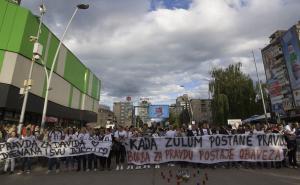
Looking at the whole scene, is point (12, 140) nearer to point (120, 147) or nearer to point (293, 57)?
point (120, 147)

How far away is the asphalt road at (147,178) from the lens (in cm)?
1073

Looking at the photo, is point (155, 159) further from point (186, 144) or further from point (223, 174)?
point (223, 174)

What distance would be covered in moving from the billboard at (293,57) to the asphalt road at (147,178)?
38.0m

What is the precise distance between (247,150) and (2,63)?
2340 centimetres

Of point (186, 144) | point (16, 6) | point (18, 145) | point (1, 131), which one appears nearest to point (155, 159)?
point (186, 144)

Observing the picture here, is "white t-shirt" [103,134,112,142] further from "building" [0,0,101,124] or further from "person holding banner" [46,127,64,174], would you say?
"building" [0,0,101,124]

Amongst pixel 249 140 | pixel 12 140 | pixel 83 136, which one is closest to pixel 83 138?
pixel 83 136

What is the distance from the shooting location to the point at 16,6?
30359mm

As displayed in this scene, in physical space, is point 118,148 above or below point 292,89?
below

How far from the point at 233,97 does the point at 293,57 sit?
12321 millimetres

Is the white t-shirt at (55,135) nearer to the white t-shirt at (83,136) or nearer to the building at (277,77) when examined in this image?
the white t-shirt at (83,136)

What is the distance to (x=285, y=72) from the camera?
52.4m

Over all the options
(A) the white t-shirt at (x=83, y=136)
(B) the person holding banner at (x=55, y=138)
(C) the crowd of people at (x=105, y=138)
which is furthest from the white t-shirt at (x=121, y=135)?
(B) the person holding banner at (x=55, y=138)

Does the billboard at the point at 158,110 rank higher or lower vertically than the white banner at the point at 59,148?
higher
